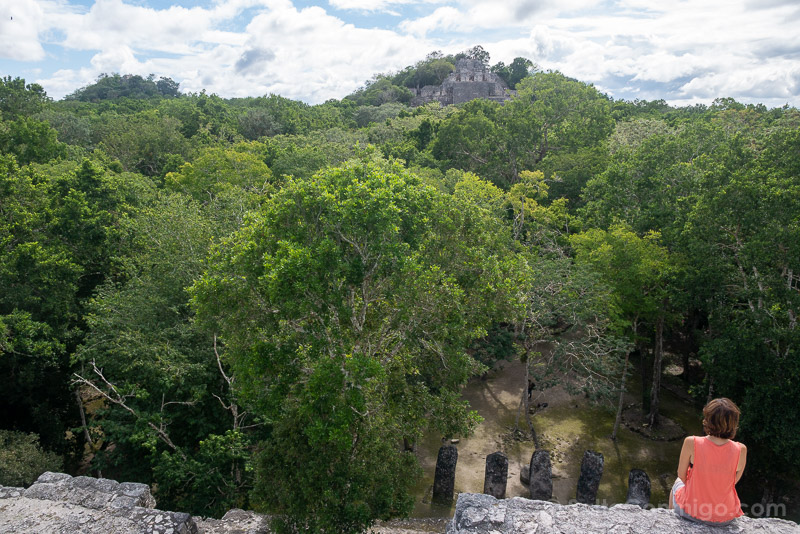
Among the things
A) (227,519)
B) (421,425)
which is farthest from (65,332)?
(421,425)

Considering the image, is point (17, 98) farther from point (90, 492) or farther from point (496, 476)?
point (496, 476)

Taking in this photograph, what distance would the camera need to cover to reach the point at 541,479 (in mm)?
10656

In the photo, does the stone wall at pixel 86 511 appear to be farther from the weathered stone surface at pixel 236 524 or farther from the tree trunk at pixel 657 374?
the tree trunk at pixel 657 374

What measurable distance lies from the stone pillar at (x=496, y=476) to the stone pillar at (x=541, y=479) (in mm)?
643

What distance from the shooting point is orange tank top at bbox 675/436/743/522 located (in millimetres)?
3982

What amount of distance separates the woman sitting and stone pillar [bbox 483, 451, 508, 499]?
6690mm

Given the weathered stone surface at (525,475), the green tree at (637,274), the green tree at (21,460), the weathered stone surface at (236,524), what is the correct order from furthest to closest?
the green tree at (637,274) < the weathered stone surface at (525,475) < the green tree at (21,460) < the weathered stone surface at (236,524)

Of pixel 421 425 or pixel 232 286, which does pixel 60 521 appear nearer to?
pixel 232 286

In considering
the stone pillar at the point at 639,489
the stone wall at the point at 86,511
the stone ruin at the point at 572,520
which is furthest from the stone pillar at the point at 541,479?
the stone wall at the point at 86,511

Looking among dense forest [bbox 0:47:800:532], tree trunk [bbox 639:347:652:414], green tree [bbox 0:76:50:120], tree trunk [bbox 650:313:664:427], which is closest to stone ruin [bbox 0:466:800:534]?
dense forest [bbox 0:47:800:532]

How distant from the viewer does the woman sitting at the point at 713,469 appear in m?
3.95

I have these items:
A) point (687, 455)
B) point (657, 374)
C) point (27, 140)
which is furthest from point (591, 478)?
point (27, 140)

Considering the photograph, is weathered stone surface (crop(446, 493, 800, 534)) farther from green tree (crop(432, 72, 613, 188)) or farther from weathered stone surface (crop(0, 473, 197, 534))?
green tree (crop(432, 72, 613, 188))

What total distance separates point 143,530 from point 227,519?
1.74 m
